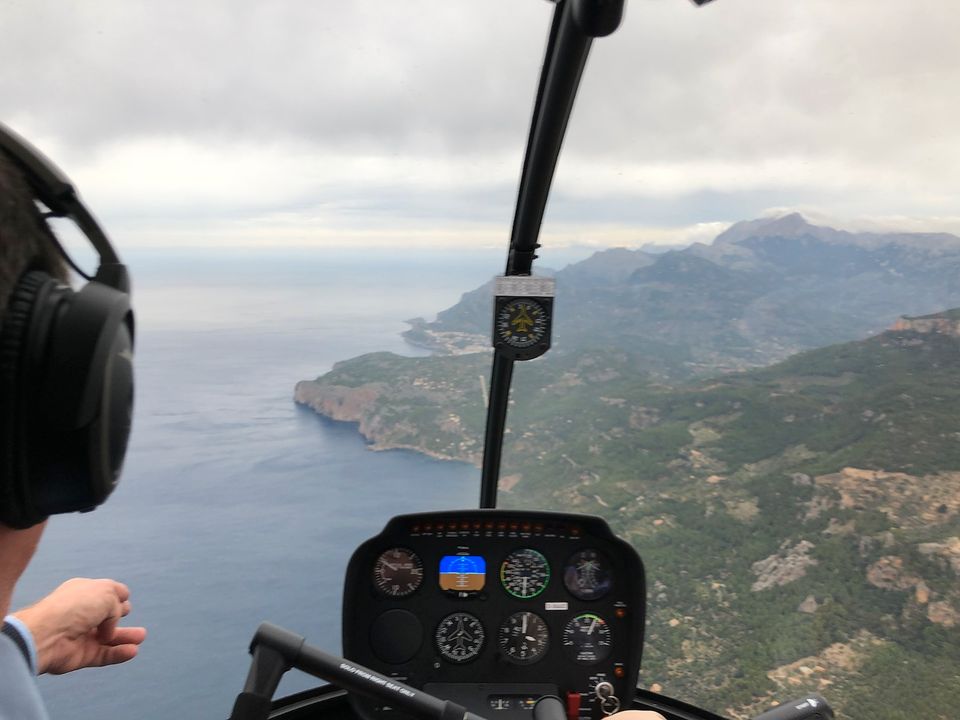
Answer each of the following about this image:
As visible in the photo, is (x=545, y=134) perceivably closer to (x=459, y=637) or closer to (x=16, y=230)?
(x=459, y=637)

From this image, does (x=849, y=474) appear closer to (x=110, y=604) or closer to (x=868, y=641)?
(x=868, y=641)

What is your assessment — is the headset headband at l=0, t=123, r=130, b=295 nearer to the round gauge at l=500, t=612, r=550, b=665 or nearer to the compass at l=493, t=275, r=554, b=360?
the compass at l=493, t=275, r=554, b=360

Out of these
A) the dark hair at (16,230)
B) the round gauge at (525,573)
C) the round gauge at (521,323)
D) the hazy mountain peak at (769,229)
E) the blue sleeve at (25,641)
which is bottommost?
the round gauge at (525,573)

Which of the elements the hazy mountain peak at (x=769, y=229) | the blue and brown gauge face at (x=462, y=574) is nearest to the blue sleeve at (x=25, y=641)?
the blue and brown gauge face at (x=462, y=574)

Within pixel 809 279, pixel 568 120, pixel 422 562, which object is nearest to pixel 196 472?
pixel 422 562

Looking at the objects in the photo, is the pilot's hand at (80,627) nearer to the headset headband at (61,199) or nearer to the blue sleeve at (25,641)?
the blue sleeve at (25,641)
